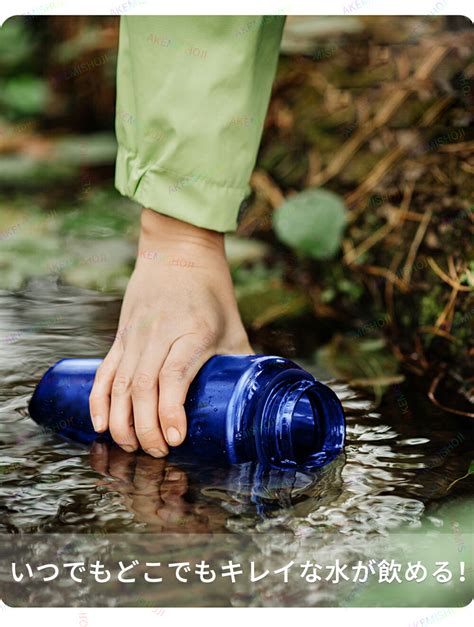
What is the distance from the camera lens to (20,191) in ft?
10.6

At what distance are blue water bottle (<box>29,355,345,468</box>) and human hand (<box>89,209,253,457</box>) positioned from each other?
3 cm

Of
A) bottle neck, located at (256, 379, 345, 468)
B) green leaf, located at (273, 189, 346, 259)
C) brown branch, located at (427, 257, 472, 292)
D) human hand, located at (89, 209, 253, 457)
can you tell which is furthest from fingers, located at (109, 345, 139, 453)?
green leaf, located at (273, 189, 346, 259)

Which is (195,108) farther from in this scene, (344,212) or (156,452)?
Result: (344,212)

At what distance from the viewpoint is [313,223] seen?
241 cm

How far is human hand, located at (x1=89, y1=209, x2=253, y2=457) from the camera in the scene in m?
1.36

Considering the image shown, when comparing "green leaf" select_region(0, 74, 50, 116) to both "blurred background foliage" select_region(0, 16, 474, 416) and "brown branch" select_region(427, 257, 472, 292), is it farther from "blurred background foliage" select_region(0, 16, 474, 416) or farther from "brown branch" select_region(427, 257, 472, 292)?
"brown branch" select_region(427, 257, 472, 292)

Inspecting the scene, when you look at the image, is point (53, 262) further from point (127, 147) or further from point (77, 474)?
point (77, 474)

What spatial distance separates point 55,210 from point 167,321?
1.67 m

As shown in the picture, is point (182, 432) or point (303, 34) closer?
point (182, 432)

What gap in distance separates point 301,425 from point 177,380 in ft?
0.66

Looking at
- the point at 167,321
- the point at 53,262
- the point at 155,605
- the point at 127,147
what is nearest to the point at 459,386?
the point at 167,321

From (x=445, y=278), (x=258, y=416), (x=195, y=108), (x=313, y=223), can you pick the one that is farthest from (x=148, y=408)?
(x=313, y=223)

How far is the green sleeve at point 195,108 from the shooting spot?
141 centimetres

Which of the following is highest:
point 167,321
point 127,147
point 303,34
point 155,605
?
point 303,34
